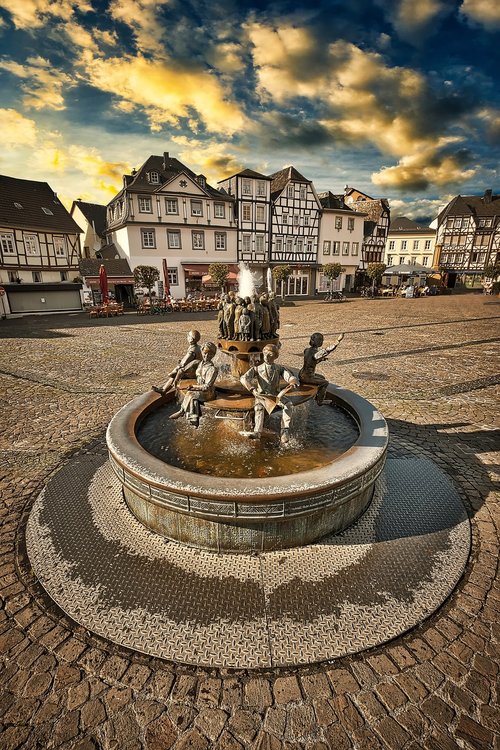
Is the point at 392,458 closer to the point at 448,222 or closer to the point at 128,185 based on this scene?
the point at 128,185

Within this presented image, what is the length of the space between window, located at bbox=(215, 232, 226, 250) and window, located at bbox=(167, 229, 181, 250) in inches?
164

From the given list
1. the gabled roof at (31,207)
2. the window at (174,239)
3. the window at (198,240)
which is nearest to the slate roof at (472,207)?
the window at (198,240)

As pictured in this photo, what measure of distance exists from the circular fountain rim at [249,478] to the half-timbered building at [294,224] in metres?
38.9

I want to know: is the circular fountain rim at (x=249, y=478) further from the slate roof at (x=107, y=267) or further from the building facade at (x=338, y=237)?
the building facade at (x=338, y=237)

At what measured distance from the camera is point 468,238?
57812mm

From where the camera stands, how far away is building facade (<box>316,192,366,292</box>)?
43.2m

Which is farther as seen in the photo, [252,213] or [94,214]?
[94,214]

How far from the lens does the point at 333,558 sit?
3.96m

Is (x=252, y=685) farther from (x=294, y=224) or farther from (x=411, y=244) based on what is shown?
(x=411, y=244)

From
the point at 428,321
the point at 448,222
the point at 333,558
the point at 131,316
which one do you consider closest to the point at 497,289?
the point at 448,222

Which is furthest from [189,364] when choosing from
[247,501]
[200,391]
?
[247,501]

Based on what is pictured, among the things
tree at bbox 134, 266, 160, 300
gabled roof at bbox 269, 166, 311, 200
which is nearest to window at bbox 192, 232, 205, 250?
tree at bbox 134, 266, 160, 300

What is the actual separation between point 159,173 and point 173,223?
533cm

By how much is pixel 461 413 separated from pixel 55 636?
840cm
